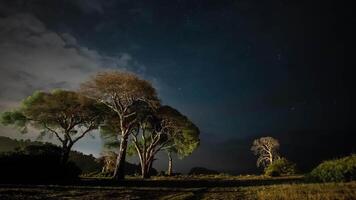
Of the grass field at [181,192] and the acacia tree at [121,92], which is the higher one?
the acacia tree at [121,92]

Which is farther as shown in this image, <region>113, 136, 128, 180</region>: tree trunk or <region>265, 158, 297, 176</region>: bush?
<region>265, 158, 297, 176</region>: bush

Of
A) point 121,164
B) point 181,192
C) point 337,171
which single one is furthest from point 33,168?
point 337,171

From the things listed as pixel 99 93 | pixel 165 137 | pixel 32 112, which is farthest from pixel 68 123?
pixel 165 137

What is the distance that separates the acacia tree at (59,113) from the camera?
154ft

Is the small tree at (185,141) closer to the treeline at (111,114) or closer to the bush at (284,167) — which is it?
the treeline at (111,114)

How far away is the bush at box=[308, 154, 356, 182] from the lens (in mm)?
25688

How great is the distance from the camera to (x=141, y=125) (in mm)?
51906

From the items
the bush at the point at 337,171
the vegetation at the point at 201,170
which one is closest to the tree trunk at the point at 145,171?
the bush at the point at 337,171

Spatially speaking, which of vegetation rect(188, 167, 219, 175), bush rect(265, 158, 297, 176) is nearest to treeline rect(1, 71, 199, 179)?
bush rect(265, 158, 297, 176)

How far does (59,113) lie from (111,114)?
785cm

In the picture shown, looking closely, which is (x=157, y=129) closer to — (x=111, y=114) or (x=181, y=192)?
(x=111, y=114)

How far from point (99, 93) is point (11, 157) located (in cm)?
1648

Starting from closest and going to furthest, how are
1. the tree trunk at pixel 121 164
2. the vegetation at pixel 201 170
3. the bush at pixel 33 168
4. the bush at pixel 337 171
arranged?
the bush at pixel 337 171
the bush at pixel 33 168
the tree trunk at pixel 121 164
the vegetation at pixel 201 170

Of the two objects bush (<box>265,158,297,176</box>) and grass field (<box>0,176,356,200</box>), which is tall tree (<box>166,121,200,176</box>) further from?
grass field (<box>0,176,356,200</box>)
